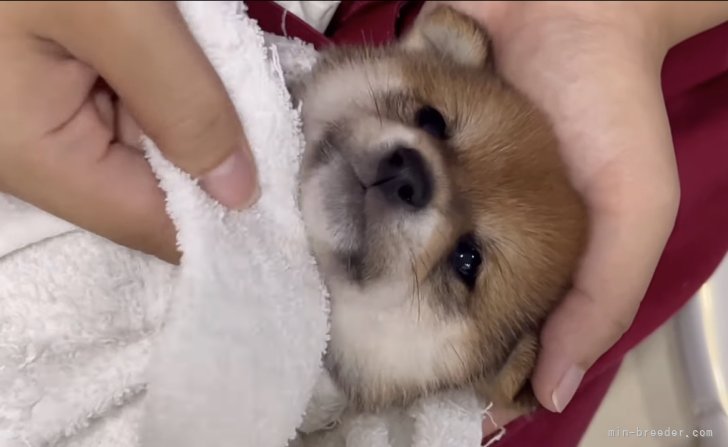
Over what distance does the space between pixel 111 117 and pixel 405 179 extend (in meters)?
0.42

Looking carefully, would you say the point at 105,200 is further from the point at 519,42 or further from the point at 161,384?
the point at 519,42

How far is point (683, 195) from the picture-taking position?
171cm

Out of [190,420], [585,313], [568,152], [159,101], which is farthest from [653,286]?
[159,101]

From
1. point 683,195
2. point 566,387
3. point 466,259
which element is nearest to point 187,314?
point 466,259

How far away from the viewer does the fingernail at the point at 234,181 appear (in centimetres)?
98

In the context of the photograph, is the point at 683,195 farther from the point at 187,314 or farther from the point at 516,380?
the point at 187,314

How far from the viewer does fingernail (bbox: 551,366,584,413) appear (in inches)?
55.5

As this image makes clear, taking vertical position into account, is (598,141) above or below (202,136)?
above

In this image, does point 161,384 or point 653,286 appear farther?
point 653,286

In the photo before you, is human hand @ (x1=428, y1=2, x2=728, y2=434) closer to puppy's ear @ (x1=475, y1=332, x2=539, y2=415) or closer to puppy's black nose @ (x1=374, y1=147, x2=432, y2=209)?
puppy's ear @ (x1=475, y1=332, x2=539, y2=415)

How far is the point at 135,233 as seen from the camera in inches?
43.6

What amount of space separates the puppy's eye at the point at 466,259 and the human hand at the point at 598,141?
175mm

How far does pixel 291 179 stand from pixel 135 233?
0.22 meters

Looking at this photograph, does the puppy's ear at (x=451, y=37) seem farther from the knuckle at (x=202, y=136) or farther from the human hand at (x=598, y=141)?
the knuckle at (x=202, y=136)
